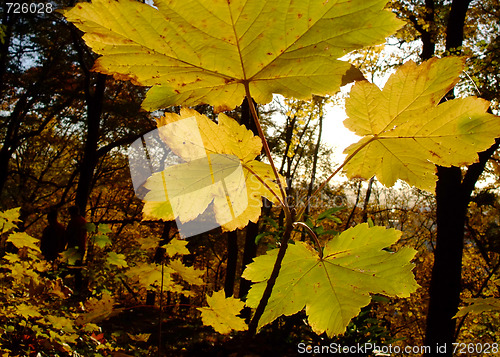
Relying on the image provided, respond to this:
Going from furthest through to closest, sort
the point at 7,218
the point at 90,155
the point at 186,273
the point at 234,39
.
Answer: the point at 90,155
the point at 7,218
the point at 186,273
the point at 234,39

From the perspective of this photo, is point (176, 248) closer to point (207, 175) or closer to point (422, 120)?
point (207, 175)

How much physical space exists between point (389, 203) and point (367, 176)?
25.5 m

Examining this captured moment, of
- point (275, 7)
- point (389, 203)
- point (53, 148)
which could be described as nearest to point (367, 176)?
point (275, 7)

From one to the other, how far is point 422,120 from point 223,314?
3.77ft

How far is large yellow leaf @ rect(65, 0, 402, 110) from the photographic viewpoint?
465 millimetres

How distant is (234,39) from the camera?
0.50 metres

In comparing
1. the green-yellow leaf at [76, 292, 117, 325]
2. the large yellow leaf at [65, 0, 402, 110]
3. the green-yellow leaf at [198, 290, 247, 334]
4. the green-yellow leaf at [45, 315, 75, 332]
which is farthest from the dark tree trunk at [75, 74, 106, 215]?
the large yellow leaf at [65, 0, 402, 110]

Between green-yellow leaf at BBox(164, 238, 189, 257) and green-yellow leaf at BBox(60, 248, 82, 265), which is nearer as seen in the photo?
green-yellow leaf at BBox(164, 238, 189, 257)

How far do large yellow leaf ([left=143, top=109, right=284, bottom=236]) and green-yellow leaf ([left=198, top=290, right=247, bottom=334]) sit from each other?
827 mm

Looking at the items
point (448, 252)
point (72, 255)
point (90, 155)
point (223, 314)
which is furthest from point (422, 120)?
point (90, 155)

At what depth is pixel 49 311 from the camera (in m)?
3.57

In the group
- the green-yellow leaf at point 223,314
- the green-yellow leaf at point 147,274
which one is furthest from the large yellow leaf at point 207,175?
the green-yellow leaf at point 147,274

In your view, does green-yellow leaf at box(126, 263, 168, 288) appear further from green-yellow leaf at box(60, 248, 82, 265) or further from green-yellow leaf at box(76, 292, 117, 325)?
green-yellow leaf at box(60, 248, 82, 265)

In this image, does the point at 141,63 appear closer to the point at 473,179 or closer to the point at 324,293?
the point at 324,293
